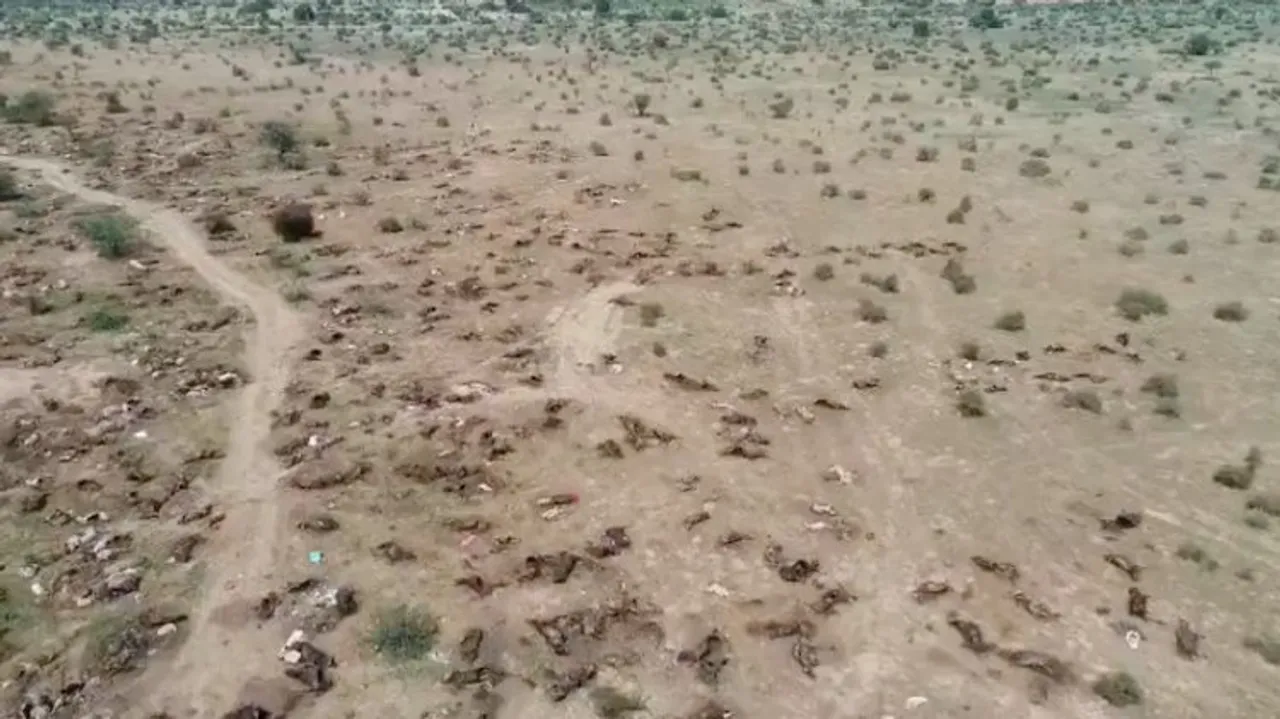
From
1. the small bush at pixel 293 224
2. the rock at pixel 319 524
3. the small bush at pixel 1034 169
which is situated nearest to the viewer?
the rock at pixel 319 524

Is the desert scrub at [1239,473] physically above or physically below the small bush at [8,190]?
below

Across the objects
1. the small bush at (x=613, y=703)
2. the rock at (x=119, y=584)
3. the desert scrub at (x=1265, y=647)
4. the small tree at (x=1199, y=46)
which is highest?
the small tree at (x=1199, y=46)

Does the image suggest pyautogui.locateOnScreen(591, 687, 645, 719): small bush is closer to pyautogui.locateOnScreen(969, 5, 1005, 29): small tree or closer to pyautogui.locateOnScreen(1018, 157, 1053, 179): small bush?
pyautogui.locateOnScreen(1018, 157, 1053, 179): small bush

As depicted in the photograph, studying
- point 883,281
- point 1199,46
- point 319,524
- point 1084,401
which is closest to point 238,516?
point 319,524

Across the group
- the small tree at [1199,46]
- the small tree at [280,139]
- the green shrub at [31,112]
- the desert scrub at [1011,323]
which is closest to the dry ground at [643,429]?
the desert scrub at [1011,323]

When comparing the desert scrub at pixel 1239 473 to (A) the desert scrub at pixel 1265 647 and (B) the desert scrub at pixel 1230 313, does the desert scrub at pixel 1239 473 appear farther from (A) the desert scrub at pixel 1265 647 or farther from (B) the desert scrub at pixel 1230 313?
(B) the desert scrub at pixel 1230 313

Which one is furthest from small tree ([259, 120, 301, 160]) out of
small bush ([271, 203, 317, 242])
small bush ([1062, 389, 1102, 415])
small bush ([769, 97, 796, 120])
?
small bush ([1062, 389, 1102, 415])

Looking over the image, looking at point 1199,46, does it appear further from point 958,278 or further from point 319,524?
point 319,524
